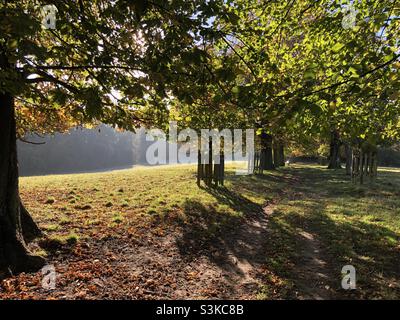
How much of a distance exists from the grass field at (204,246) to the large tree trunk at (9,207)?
0.44m

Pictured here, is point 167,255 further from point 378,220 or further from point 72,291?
point 378,220

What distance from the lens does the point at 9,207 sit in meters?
7.11

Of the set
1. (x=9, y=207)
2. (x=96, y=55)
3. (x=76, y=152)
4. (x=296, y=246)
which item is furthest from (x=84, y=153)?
(x=96, y=55)

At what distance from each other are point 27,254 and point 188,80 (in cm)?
541

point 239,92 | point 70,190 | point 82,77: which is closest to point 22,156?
point 70,190

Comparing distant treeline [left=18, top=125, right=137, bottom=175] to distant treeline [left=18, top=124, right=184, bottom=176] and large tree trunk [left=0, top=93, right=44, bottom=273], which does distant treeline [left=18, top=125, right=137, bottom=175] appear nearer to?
distant treeline [left=18, top=124, right=184, bottom=176]

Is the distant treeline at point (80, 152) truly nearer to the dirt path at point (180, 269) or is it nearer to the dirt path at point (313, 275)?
the dirt path at point (180, 269)

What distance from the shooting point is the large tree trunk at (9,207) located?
6631 mm

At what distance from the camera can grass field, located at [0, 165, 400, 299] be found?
6387 mm

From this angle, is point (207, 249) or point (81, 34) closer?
point (81, 34)

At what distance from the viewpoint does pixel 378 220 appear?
1164cm

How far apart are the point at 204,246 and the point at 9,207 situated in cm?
532

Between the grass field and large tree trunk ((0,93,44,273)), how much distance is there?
0.44 meters

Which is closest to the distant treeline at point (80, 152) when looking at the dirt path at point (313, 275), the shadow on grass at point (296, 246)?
the shadow on grass at point (296, 246)
